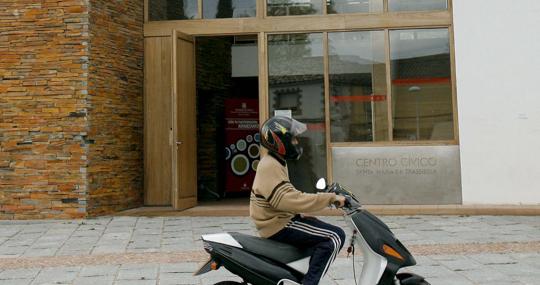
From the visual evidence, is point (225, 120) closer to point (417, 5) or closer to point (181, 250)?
point (417, 5)

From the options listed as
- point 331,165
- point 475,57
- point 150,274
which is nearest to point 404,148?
point 331,165

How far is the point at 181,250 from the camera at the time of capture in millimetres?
6336

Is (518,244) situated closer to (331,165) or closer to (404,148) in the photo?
(404,148)

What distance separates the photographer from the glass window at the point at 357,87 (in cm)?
930

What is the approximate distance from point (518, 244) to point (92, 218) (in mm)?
6595

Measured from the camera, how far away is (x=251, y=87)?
12570 millimetres

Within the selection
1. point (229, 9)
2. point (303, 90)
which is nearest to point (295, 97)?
point (303, 90)

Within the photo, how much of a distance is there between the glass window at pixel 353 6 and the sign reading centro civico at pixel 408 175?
8.71ft

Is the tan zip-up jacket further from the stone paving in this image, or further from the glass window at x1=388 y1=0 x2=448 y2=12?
the glass window at x1=388 y1=0 x2=448 y2=12

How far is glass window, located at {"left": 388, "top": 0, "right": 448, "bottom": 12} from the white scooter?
6997 millimetres

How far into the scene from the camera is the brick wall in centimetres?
849

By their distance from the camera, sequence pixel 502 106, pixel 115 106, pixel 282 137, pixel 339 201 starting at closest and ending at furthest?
pixel 339 201 → pixel 282 137 → pixel 502 106 → pixel 115 106

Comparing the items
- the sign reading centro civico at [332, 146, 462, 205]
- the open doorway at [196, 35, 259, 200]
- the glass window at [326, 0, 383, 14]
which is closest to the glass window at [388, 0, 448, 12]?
the glass window at [326, 0, 383, 14]

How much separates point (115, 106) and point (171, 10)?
226 cm
